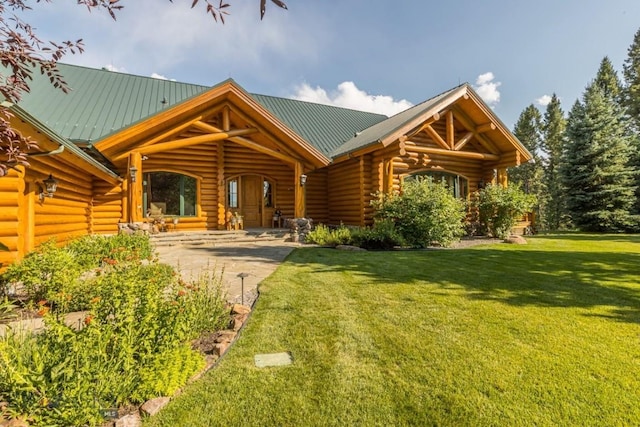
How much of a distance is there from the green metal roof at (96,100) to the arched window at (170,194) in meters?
2.04

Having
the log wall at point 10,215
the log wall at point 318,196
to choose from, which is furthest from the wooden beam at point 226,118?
the log wall at point 10,215

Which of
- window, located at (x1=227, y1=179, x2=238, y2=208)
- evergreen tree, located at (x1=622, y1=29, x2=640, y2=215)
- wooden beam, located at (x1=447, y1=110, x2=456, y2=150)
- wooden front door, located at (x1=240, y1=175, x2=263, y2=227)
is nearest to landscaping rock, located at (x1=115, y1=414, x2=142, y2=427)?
window, located at (x1=227, y1=179, x2=238, y2=208)

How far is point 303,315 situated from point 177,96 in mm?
13836

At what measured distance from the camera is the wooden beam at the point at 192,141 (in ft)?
31.9

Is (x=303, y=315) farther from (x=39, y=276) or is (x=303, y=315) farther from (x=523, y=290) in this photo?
(x=39, y=276)

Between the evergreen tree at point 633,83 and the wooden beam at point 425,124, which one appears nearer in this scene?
the wooden beam at point 425,124

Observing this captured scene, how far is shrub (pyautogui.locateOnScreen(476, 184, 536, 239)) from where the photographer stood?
37.2 ft

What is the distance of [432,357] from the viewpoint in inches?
107

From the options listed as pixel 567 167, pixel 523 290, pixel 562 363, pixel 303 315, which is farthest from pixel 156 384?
pixel 567 167

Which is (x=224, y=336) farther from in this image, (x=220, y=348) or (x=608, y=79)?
(x=608, y=79)

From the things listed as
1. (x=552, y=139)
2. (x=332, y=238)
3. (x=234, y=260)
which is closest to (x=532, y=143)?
(x=552, y=139)

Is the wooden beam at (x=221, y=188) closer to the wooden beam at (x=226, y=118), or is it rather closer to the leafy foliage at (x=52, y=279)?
the wooden beam at (x=226, y=118)

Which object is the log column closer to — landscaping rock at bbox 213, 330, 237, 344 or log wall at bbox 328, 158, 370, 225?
log wall at bbox 328, 158, 370, 225

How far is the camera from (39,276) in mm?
4188
